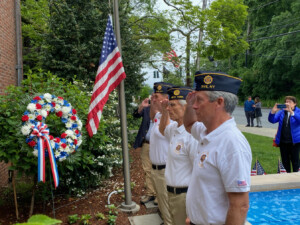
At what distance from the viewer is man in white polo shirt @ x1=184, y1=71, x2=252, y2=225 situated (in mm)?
1744

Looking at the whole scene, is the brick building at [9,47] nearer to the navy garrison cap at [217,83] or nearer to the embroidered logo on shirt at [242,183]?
the navy garrison cap at [217,83]

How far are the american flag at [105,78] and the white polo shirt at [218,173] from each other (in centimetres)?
299

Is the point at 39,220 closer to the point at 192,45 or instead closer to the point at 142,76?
the point at 142,76

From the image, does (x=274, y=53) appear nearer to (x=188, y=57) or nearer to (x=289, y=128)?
(x=188, y=57)

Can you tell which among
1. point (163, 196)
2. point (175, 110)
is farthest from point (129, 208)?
point (175, 110)

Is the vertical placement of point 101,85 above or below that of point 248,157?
above

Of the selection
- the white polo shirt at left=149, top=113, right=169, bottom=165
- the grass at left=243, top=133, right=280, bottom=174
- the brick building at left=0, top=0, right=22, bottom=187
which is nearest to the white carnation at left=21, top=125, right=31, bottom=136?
the white polo shirt at left=149, top=113, right=169, bottom=165

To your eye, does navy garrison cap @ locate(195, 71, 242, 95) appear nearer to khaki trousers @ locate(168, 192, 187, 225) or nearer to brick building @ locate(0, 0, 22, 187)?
khaki trousers @ locate(168, 192, 187, 225)

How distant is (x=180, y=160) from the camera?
3154mm

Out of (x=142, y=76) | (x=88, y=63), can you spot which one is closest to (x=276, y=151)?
(x=142, y=76)

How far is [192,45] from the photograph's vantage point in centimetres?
1278

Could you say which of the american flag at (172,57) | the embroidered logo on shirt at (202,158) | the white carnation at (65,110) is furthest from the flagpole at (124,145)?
the american flag at (172,57)

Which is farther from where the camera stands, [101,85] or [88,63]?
[88,63]

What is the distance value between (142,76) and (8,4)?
4.87 metres
